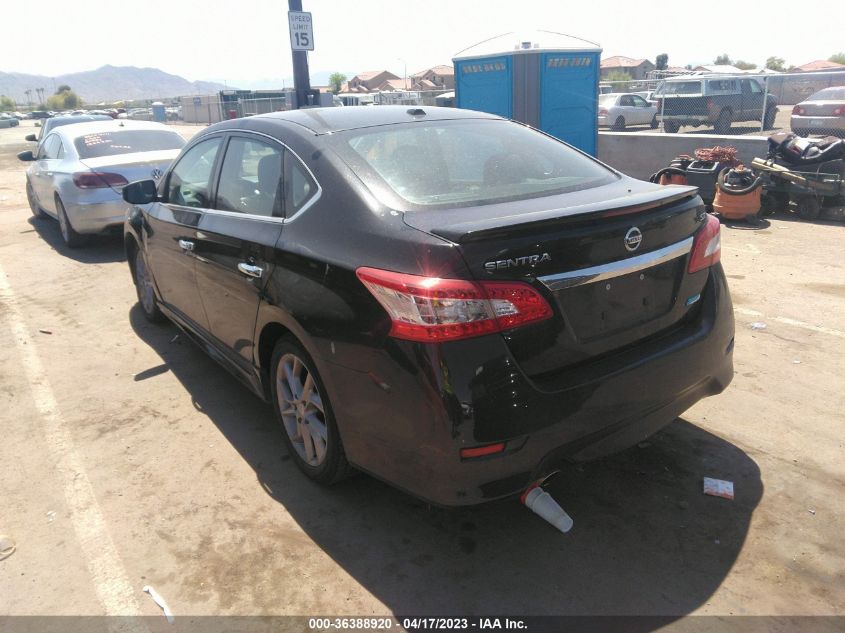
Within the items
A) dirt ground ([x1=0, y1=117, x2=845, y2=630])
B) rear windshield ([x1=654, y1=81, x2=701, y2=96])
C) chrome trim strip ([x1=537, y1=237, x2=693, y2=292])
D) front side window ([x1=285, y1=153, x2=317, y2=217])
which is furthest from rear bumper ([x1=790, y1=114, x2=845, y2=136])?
front side window ([x1=285, y1=153, x2=317, y2=217])

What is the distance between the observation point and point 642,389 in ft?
8.87

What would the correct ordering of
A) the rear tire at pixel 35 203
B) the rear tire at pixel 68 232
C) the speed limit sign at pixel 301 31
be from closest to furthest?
the rear tire at pixel 68 232 < the rear tire at pixel 35 203 < the speed limit sign at pixel 301 31

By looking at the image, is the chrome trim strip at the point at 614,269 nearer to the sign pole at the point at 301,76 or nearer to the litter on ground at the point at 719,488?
the litter on ground at the point at 719,488

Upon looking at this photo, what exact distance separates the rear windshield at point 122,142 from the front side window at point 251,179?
5.62m

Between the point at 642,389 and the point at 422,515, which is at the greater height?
the point at 642,389

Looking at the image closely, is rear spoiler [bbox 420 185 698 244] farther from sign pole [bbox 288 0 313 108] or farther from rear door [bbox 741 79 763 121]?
rear door [bbox 741 79 763 121]

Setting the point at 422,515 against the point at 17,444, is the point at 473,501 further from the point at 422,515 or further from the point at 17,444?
the point at 17,444

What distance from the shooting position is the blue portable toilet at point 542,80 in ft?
34.8

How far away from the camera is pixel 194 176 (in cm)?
436

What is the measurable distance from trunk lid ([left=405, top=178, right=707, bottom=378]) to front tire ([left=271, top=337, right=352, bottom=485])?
945 millimetres

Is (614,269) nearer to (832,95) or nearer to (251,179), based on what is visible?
(251,179)

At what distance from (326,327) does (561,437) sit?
104 cm

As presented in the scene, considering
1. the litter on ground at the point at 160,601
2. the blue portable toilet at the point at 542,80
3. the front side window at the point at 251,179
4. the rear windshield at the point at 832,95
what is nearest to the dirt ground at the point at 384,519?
the litter on ground at the point at 160,601

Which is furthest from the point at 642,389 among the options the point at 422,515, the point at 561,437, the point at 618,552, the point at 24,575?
the point at 24,575
